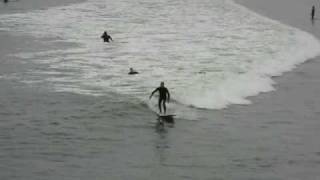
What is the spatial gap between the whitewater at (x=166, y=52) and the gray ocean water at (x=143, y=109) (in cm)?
11

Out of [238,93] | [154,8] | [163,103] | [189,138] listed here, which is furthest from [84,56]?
[154,8]

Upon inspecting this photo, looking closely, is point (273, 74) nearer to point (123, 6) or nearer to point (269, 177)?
point (269, 177)

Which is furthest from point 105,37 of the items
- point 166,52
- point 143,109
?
point 143,109

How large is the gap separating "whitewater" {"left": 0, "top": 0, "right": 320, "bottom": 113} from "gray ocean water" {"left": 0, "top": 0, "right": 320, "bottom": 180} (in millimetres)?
106

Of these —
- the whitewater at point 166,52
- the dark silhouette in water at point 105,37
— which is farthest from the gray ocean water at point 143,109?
the dark silhouette in water at point 105,37

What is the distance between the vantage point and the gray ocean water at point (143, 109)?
2023cm

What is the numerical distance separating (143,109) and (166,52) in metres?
17.0

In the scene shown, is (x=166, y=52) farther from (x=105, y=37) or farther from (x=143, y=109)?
(x=143, y=109)

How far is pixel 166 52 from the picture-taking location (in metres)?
44.3

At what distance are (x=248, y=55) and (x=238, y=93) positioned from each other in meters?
12.4

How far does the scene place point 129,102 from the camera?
93.9 feet

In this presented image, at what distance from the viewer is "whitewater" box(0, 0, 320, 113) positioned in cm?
3222

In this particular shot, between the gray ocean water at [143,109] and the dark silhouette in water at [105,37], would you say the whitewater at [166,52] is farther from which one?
the dark silhouette in water at [105,37]

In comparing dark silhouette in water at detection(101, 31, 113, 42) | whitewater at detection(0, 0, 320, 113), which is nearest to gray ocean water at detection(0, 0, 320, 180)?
whitewater at detection(0, 0, 320, 113)
